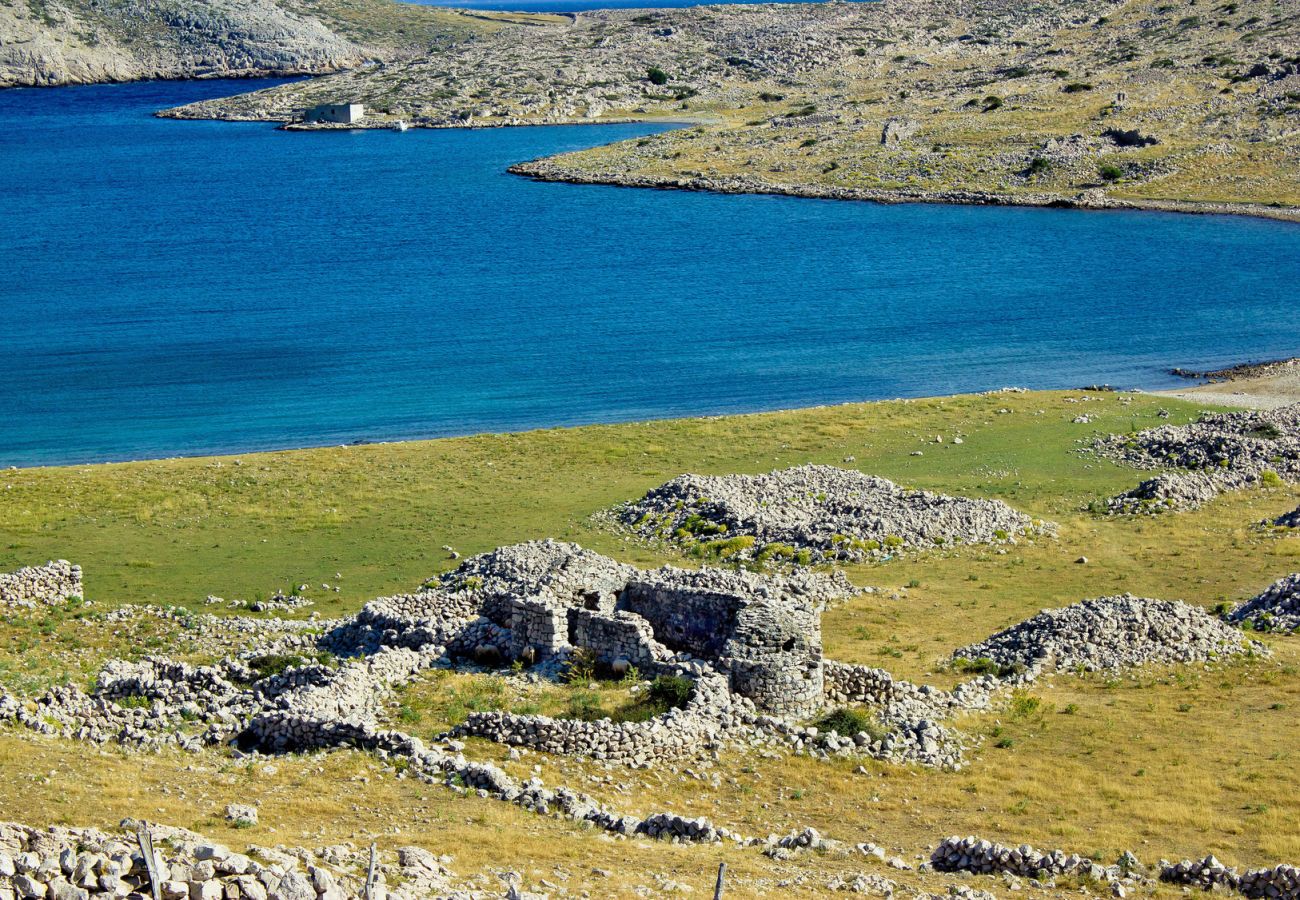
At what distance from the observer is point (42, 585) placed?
143 feet

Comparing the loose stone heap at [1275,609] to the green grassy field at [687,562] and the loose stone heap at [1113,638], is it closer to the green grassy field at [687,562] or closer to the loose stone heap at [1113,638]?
the green grassy field at [687,562]

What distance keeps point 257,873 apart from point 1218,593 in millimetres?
33541

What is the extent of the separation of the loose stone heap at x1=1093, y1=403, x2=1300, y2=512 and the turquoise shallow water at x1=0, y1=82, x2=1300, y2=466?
2057cm

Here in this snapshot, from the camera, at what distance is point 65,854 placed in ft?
61.8

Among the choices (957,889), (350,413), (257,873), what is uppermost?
(257,873)

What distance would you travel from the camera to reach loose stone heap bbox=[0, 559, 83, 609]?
4262 centimetres

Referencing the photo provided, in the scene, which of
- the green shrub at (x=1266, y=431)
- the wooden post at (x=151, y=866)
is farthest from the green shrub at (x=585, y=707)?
the green shrub at (x=1266, y=431)

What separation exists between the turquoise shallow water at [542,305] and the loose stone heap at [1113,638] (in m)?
40.1

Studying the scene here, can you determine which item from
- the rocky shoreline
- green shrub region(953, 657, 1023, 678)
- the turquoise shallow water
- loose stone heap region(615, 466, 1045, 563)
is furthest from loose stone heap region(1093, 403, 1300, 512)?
the rocky shoreline

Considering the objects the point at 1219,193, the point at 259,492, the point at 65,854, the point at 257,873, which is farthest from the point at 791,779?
the point at 1219,193

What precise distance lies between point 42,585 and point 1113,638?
29447 mm

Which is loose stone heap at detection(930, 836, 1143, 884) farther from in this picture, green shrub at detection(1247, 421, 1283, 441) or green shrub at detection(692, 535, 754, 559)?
green shrub at detection(1247, 421, 1283, 441)

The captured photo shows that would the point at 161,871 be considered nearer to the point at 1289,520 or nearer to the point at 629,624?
the point at 629,624

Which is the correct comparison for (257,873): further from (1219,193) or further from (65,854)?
(1219,193)
